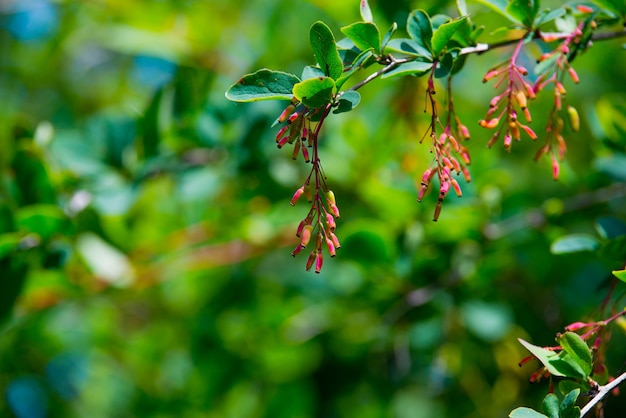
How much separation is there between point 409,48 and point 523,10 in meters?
0.15

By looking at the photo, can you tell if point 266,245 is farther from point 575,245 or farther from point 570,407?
point 570,407

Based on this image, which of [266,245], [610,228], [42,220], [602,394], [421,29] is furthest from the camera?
[266,245]

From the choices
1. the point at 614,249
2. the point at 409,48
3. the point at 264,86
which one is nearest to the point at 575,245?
the point at 614,249

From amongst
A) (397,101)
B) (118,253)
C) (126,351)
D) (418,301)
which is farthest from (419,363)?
(126,351)

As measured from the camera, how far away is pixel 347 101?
2.17 feet

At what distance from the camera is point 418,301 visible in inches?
51.5

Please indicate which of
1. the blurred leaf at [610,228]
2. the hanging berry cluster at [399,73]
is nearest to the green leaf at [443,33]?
the hanging berry cluster at [399,73]

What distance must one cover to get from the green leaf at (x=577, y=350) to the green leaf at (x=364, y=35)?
1.16 feet

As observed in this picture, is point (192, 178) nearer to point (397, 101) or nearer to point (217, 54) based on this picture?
point (397, 101)

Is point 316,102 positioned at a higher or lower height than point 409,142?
higher

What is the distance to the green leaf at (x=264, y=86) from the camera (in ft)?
2.12

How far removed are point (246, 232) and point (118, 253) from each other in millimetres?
296

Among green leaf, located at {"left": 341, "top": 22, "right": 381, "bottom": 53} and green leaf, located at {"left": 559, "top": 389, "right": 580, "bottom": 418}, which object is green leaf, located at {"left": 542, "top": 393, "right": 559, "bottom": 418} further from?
green leaf, located at {"left": 341, "top": 22, "right": 381, "bottom": 53}

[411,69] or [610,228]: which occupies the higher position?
[411,69]
